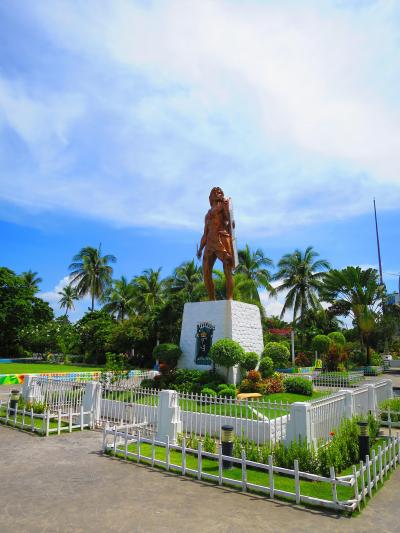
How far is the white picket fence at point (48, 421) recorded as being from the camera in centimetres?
1074

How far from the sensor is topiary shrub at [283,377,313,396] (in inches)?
629

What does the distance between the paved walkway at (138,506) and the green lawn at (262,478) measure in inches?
20.1

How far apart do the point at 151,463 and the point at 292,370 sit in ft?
76.6

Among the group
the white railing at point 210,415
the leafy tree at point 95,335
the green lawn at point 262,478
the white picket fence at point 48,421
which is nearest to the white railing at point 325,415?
the white railing at point 210,415

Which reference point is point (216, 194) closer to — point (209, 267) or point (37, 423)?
point (209, 267)

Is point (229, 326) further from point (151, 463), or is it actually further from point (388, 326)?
point (388, 326)

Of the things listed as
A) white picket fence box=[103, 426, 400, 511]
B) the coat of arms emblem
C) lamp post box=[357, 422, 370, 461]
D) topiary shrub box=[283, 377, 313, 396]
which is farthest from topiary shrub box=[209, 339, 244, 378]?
lamp post box=[357, 422, 370, 461]

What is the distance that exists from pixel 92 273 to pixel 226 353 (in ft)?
122

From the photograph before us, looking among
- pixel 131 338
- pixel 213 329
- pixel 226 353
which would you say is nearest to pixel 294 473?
pixel 226 353

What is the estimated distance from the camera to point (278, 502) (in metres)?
6.07

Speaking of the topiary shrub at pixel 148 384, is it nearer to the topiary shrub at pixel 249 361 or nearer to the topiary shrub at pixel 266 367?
the topiary shrub at pixel 249 361

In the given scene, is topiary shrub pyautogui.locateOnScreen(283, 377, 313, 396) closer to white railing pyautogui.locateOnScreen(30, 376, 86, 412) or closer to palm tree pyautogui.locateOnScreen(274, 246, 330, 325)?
white railing pyautogui.locateOnScreen(30, 376, 86, 412)

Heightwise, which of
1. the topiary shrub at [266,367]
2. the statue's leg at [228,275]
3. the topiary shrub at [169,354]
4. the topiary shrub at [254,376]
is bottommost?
the topiary shrub at [254,376]

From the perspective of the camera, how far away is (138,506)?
588 centimetres
